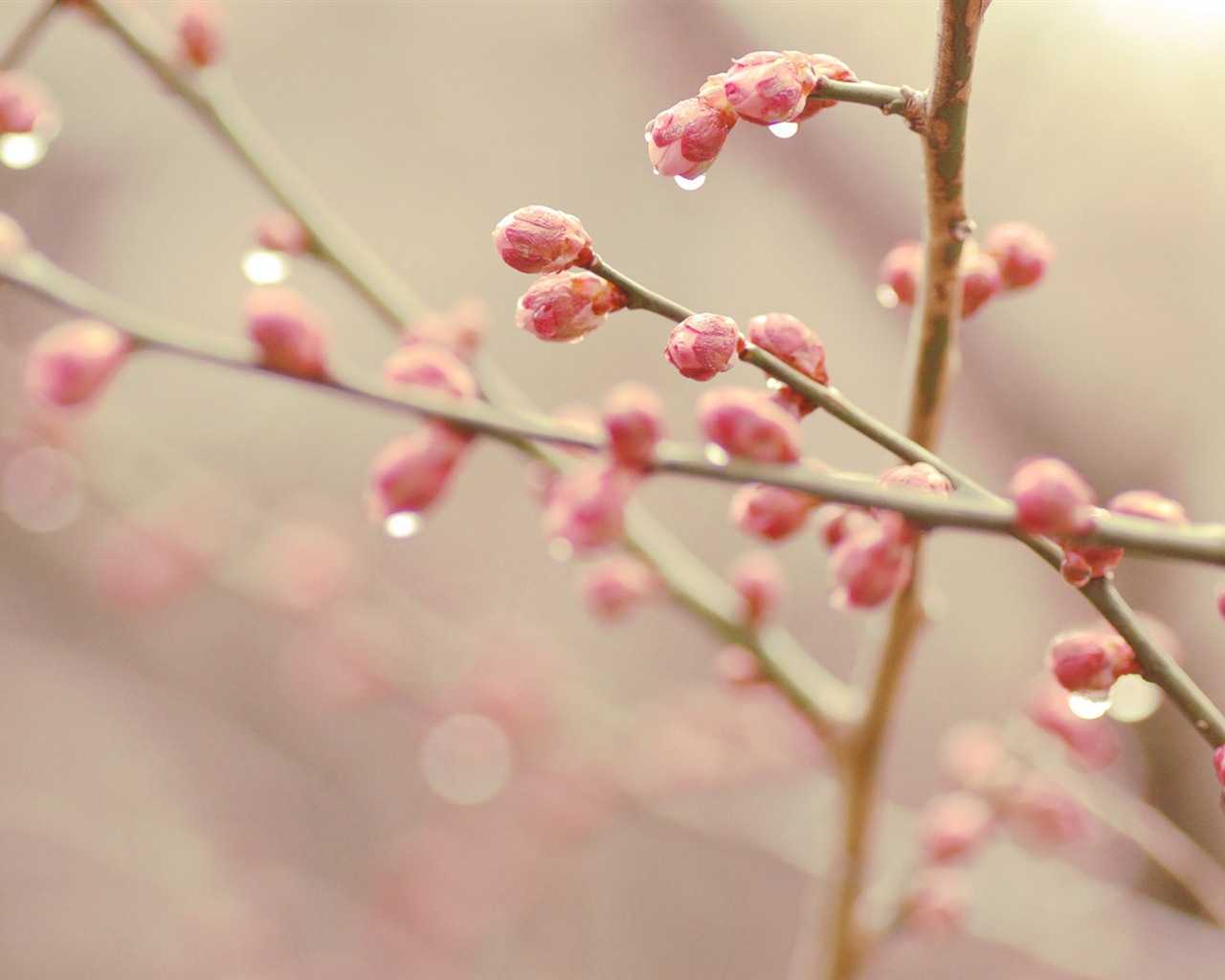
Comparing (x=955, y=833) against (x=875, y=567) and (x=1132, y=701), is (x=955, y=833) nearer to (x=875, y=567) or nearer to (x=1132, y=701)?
(x=1132, y=701)

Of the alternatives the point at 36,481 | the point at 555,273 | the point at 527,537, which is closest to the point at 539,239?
the point at 555,273

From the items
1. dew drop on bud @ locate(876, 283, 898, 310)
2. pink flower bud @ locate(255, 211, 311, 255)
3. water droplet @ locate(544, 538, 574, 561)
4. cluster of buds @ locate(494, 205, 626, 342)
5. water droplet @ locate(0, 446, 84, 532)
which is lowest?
water droplet @ locate(0, 446, 84, 532)

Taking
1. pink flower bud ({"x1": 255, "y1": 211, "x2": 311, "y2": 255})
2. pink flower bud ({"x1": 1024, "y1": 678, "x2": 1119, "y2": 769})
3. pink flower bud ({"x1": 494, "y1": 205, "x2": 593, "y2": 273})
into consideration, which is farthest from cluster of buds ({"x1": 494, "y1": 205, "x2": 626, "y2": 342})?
pink flower bud ({"x1": 1024, "y1": 678, "x2": 1119, "y2": 769})

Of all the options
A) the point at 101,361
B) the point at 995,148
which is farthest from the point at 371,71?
the point at 101,361

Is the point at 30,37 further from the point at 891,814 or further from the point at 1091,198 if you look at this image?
the point at 1091,198

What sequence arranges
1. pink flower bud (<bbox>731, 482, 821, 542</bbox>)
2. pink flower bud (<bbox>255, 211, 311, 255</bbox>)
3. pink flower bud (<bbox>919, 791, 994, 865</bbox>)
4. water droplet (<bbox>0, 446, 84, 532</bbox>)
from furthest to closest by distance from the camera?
water droplet (<bbox>0, 446, 84, 532</bbox>)
pink flower bud (<bbox>919, 791, 994, 865</bbox>)
pink flower bud (<bbox>255, 211, 311, 255</bbox>)
pink flower bud (<bbox>731, 482, 821, 542</bbox>)

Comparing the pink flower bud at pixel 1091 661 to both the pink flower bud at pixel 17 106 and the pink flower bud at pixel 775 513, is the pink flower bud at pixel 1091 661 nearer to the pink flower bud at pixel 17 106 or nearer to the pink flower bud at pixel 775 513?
the pink flower bud at pixel 775 513

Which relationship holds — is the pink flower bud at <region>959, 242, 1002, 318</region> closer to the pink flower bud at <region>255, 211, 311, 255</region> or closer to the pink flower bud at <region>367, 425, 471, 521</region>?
the pink flower bud at <region>367, 425, 471, 521</region>

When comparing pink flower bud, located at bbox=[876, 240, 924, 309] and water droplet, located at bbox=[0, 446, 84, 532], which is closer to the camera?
pink flower bud, located at bbox=[876, 240, 924, 309]
